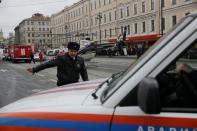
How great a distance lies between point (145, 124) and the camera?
8.60 ft

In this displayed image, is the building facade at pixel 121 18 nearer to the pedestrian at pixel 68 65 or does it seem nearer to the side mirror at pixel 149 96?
the pedestrian at pixel 68 65

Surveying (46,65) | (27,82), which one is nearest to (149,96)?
(46,65)

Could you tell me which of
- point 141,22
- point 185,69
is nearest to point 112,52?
point 141,22

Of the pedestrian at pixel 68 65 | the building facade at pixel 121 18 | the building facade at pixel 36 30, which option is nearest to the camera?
the pedestrian at pixel 68 65

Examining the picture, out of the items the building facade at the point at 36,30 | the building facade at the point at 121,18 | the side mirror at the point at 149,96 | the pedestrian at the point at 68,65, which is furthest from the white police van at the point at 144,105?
the building facade at the point at 36,30

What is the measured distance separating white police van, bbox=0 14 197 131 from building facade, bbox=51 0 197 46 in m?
42.0

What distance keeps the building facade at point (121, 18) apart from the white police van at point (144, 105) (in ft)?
138

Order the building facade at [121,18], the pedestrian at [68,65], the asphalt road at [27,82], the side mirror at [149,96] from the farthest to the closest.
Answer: the building facade at [121,18]
the asphalt road at [27,82]
the pedestrian at [68,65]
the side mirror at [149,96]

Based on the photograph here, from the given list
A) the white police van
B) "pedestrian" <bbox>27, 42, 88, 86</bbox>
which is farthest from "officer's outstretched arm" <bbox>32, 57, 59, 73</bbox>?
the white police van

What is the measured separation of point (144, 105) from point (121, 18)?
8398cm

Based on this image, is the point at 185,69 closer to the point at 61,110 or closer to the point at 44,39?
the point at 61,110

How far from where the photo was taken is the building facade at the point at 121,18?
64.0 meters

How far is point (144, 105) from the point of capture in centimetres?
255

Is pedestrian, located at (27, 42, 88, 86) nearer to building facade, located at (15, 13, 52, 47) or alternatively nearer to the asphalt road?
the asphalt road
